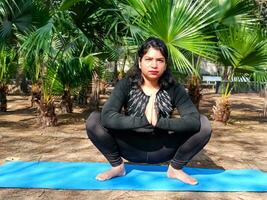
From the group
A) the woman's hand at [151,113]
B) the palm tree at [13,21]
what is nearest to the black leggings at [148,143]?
the woman's hand at [151,113]

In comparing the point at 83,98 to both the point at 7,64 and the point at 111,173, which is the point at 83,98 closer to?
the point at 7,64

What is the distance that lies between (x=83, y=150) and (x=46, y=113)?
1744 mm

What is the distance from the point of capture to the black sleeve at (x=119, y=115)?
8.71 feet

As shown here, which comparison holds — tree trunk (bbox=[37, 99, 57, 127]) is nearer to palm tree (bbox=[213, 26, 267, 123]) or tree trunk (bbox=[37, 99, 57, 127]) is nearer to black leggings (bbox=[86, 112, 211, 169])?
palm tree (bbox=[213, 26, 267, 123])

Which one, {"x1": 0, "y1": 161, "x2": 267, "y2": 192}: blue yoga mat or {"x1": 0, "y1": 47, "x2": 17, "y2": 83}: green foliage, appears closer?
{"x1": 0, "y1": 161, "x2": 267, "y2": 192}: blue yoga mat

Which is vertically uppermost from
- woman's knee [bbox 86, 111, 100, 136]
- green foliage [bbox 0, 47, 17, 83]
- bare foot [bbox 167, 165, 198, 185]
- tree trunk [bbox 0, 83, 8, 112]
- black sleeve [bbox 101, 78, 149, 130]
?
green foliage [bbox 0, 47, 17, 83]

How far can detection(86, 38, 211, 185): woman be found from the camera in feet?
9.09

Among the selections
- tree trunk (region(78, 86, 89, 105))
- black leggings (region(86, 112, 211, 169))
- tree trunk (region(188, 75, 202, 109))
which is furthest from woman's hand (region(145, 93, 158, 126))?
tree trunk (region(78, 86, 89, 105))

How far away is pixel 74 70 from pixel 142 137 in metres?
3.37

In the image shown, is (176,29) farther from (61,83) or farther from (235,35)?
(61,83)

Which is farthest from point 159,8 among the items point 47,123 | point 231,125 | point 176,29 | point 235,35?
point 231,125

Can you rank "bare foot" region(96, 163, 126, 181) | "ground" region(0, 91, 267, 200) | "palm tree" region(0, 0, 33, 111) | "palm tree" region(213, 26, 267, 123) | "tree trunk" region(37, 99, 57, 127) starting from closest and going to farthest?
"ground" region(0, 91, 267, 200)
"bare foot" region(96, 163, 126, 181)
"palm tree" region(0, 0, 33, 111)
"tree trunk" region(37, 99, 57, 127)
"palm tree" region(213, 26, 267, 123)

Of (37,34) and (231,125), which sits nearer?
(37,34)

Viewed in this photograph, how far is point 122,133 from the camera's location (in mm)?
2854
